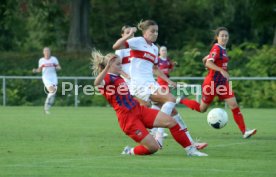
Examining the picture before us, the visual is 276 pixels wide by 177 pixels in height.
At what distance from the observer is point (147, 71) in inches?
545

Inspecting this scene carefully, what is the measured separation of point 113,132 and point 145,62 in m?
4.02

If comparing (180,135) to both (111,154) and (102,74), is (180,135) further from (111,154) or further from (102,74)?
(102,74)

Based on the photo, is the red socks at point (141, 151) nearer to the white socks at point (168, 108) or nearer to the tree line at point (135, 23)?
the white socks at point (168, 108)

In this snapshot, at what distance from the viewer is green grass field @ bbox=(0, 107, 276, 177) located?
393 inches

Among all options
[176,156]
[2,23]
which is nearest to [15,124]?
[176,156]

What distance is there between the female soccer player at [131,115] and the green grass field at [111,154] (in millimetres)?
234

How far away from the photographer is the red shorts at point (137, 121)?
12.0 metres

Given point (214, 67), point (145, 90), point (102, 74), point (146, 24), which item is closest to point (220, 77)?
point (214, 67)

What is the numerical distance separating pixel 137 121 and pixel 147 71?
6.40 ft

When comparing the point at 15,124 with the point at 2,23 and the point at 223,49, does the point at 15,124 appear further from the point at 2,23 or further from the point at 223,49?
the point at 2,23

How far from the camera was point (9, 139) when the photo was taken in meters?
15.3

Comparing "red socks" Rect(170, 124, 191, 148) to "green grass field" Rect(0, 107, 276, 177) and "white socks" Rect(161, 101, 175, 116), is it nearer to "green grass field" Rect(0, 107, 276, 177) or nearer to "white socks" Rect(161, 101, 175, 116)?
"green grass field" Rect(0, 107, 276, 177)

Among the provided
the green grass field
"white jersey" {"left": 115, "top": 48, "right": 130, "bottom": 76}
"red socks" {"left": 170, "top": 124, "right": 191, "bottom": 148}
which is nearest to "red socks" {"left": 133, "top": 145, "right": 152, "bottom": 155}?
the green grass field

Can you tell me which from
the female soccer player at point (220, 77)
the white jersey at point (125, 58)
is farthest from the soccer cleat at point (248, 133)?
the white jersey at point (125, 58)
